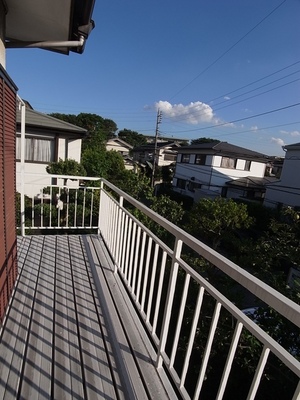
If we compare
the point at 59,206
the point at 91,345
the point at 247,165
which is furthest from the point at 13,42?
the point at 247,165

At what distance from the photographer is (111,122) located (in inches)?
2370

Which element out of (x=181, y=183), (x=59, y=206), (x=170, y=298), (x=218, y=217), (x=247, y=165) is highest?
(x=247, y=165)

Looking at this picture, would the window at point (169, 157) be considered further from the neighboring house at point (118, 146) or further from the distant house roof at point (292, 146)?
the distant house roof at point (292, 146)

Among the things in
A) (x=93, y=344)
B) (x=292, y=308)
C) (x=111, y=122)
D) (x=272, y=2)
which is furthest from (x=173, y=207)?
(x=111, y=122)

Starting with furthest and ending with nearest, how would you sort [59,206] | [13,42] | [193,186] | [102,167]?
[193,186], [102,167], [59,206], [13,42]

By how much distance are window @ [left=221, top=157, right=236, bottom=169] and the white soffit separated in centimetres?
2036

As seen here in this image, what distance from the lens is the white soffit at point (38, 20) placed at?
180cm

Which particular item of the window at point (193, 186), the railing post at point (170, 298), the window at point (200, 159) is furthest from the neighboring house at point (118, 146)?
the railing post at point (170, 298)

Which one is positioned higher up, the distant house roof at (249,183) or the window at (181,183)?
the distant house roof at (249,183)

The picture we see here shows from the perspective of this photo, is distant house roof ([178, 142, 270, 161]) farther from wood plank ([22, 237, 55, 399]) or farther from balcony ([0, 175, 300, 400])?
wood plank ([22, 237, 55, 399])

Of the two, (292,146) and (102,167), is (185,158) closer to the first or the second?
(292,146)

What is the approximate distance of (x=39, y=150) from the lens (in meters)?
9.77

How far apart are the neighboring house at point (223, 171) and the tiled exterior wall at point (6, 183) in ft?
64.5

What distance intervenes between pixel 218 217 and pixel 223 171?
13516mm
